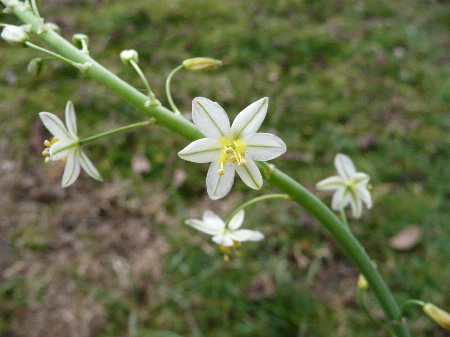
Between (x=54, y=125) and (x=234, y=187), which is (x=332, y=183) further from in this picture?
(x=234, y=187)

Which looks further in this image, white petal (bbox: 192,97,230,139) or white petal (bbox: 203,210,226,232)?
white petal (bbox: 203,210,226,232)

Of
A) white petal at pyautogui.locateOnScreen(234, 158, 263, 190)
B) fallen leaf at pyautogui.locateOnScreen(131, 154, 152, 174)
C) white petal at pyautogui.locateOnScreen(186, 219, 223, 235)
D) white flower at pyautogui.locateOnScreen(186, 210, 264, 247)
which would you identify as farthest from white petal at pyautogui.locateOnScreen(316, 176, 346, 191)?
fallen leaf at pyautogui.locateOnScreen(131, 154, 152, 174)

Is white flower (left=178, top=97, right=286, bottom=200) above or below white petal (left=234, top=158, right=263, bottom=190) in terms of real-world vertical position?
above

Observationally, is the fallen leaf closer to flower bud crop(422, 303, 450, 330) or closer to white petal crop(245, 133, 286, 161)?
white petal crop(245, 133, 286, 161)

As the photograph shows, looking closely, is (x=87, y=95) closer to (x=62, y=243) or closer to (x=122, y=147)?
(x=122, y=147)

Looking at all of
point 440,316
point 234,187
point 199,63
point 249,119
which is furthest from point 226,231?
point 234,187

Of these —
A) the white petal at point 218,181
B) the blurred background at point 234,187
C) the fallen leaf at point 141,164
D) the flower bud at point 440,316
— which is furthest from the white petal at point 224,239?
the fallen leaf at point 141,164

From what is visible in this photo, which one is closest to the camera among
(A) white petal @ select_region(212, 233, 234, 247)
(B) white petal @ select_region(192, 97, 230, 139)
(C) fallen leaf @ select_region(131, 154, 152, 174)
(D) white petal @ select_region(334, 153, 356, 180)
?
(B) white petal @ select_region(192, 97, 230, 139)
